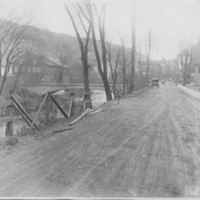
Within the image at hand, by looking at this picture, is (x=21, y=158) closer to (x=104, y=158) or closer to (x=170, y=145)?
(x=104, y=158)

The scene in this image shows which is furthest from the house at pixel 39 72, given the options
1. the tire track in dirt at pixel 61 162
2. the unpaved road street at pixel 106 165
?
the unpaved road street at pixel 106 165

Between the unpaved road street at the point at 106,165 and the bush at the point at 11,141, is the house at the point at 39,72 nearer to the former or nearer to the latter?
the bush at the point at 11,141

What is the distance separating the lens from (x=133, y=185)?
12.3 ft

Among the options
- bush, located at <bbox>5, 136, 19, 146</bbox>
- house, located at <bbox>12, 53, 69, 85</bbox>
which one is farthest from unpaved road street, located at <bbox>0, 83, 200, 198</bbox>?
house, located at <bbox>12, 53, 69, 85</bbox>

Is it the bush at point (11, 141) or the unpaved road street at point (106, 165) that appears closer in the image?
the unpaved road street at point (106, 165)

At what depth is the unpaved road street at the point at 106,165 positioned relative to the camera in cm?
363

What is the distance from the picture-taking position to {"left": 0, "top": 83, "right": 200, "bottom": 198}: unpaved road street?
11.9 ft

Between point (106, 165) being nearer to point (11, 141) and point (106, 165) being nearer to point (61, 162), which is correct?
point (61, 162)

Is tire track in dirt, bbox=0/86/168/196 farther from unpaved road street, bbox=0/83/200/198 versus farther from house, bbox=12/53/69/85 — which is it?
house, bbox=12/53/69/85

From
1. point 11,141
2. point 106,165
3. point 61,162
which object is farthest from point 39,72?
point 106,165

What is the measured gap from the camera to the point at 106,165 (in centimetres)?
454

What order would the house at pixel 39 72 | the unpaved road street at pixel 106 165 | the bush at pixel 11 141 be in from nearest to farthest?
the unpaved road street at pixel 106 165 < the bush at pixel 11 141 < the house at pixel 39 72

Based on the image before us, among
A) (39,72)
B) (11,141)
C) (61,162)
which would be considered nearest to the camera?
(61,162)

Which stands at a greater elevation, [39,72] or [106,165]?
[39,72]
